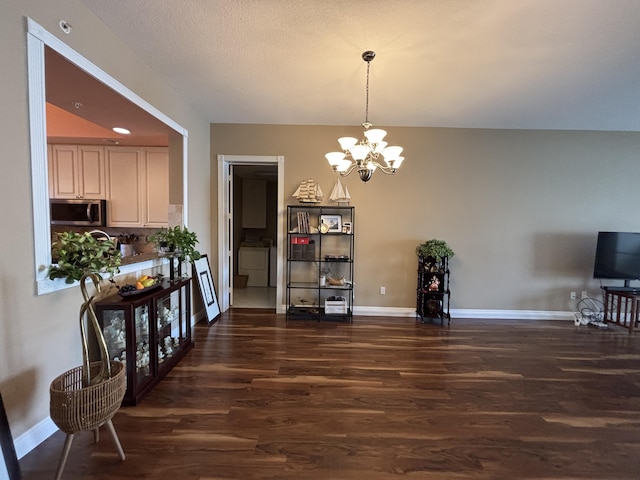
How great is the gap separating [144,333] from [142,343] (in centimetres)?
8

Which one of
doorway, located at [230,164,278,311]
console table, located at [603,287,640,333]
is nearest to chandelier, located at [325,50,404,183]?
doorway, located at [230,164,278,311]

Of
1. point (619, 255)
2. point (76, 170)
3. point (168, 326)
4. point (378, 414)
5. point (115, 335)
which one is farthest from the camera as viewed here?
point (76, 170)

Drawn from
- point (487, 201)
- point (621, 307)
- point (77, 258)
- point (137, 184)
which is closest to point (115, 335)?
point (77, 258)

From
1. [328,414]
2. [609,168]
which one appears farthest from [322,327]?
[609,168]

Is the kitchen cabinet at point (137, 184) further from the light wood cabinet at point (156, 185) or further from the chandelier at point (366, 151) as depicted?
the chandelier at point (366, 151)

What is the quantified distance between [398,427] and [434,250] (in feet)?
8.03

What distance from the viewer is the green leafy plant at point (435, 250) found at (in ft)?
12.6

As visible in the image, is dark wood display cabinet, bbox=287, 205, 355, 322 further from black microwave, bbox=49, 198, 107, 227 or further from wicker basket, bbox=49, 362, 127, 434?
black microwave, bbox=49, 198, 107, 227

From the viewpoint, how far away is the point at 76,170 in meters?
4.09

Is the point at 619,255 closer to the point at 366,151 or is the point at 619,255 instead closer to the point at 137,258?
the point at 366,151

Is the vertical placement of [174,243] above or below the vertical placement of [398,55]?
below

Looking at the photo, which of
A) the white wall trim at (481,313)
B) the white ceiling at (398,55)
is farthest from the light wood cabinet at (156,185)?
the white wall trim at (481,313)

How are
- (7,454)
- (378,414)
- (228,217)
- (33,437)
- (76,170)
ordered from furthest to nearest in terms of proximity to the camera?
(228,217)
(76,170)
(378,414)
(33,437)
(7,454)

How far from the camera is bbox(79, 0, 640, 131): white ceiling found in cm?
196
